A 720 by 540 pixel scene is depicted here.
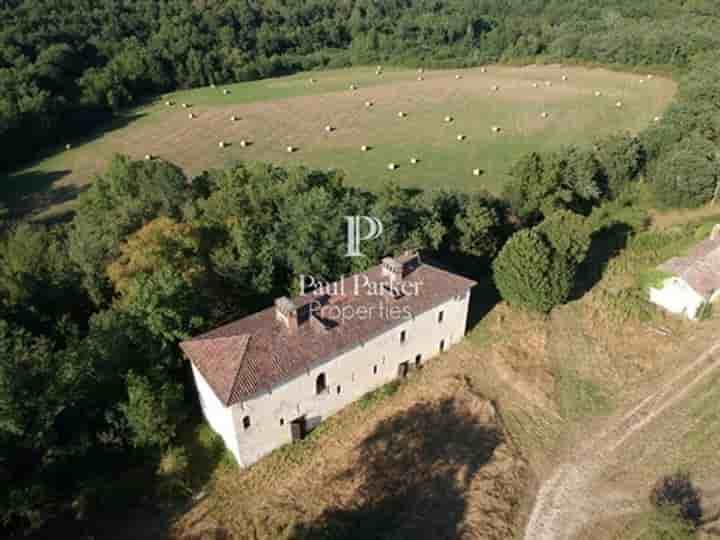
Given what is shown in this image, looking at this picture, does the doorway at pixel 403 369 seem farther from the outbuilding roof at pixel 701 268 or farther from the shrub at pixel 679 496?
the outbuilding roof at pixel 701 268

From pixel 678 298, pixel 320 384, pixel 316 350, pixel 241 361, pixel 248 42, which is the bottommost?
pixel 678 298

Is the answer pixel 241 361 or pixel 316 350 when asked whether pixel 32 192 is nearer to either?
pixel 241 361

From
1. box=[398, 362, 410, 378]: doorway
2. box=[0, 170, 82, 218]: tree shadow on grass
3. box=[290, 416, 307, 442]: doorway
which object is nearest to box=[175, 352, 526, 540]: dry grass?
box=[290, 416, 307, 442]: doorway

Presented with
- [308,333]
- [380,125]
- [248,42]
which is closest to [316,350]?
[308,333]

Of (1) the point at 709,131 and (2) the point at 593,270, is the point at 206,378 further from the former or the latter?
(1) the point at 709,131

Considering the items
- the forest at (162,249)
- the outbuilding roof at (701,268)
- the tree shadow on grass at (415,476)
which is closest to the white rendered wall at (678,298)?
the outbuilding roof at (701,268)

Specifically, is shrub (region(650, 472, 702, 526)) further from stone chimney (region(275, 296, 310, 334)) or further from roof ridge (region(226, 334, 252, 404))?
roof ridge (region(226, 334, 252, 404))

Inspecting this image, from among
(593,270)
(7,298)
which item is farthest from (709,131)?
(7,298)
